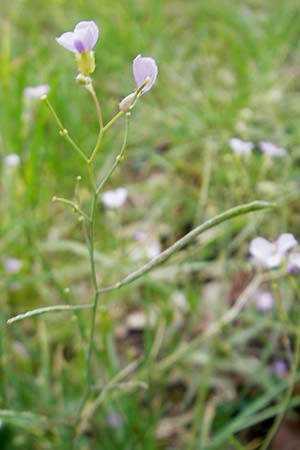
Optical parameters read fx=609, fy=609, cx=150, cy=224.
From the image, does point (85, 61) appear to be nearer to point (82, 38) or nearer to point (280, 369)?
point (82, 38)

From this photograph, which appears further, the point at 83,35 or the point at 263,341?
the point at 263,341


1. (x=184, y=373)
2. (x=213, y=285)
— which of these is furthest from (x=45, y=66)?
(x=184, y=373)

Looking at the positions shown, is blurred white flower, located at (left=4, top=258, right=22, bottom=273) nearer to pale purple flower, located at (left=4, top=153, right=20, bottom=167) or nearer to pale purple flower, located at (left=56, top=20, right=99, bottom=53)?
pale purple flower, located at (left=4, top=153, right=20, bottom=167)

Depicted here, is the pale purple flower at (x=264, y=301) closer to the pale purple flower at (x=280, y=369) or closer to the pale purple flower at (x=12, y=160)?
the pale purple flower at (x=280, y=369)

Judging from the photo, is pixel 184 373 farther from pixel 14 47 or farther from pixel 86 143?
pixel 14 47

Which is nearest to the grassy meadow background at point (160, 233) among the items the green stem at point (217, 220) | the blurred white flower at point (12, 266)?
the blurred white flower at point (12, 266)

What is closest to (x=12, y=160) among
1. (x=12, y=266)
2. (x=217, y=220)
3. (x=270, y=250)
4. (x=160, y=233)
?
(x=12, y=266)
